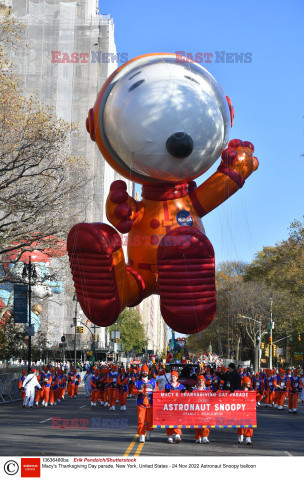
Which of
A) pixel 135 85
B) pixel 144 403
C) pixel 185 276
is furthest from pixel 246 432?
pixel 135 85

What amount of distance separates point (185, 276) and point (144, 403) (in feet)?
10.0

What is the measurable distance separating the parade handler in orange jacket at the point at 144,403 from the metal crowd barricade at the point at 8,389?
14586mm

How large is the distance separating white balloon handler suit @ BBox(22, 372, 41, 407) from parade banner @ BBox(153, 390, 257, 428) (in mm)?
10397

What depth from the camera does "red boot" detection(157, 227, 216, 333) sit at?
11289mm

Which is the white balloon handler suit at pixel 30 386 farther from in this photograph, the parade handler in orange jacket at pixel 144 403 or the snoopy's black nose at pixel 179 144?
the snoopy's black nose at pixel 179 144

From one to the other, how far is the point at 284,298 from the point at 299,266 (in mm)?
2814

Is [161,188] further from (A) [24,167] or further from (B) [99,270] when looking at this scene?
(A) [24,167]

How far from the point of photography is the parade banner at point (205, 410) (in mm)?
12688

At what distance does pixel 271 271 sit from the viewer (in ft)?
193

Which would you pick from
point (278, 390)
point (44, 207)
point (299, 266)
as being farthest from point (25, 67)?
point (278, 390)

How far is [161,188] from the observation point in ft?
40.2

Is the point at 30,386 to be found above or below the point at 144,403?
below

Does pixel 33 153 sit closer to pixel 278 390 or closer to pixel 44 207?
pixel 44 207

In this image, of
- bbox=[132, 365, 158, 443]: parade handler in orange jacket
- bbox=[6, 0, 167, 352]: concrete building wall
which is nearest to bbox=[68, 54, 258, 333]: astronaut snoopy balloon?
bbox=[132, 365, 158, 443]: parade handler in orange jacket
